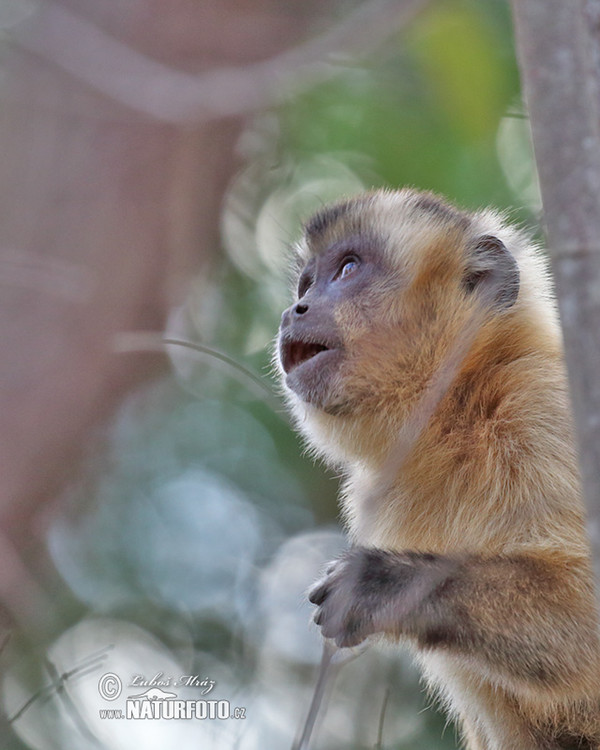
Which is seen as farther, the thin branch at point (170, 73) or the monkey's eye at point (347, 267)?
the monkey's eye at point (347, 267)

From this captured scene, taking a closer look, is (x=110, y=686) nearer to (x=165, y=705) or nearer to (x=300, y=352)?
(x=165, y=705)

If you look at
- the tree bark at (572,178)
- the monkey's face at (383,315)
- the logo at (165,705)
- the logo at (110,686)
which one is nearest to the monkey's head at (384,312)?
the monkey's face at (383,315)

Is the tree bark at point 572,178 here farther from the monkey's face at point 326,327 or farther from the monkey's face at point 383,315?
the monkey's face at point 326,327

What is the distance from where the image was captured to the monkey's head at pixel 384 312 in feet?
15.3

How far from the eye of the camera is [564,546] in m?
3.80

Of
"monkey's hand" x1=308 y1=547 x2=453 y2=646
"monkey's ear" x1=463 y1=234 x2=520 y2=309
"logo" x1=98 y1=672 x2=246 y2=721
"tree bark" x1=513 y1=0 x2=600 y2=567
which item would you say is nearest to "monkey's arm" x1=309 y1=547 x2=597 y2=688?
"monkey's hand" x1=308 y1=547 x2=453 y2=646

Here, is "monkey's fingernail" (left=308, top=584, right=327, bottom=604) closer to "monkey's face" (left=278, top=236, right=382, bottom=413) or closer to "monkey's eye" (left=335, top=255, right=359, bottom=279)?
"monkey's face" (left=278, top=236, right=382, bottom=413)

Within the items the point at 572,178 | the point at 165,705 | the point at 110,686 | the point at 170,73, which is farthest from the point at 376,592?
the point at 170,73

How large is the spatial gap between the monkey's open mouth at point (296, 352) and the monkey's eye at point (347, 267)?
1.49ft

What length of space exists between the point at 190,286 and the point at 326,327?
2421 millimetres

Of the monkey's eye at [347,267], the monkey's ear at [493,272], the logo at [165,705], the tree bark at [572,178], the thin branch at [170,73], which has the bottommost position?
the logo at [165,705]

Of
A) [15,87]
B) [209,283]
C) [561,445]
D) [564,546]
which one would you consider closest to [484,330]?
[561,445]

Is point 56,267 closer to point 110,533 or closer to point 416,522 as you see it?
point 416,522

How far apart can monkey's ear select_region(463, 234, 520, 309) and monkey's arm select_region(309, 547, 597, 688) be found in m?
1.48
